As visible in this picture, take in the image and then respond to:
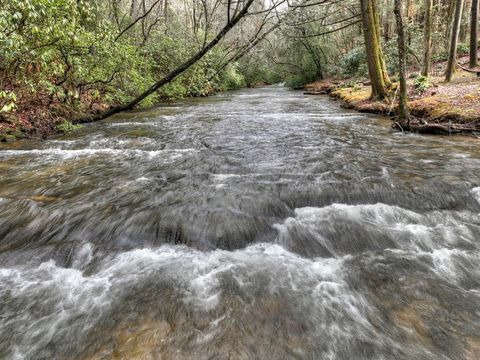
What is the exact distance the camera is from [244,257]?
3.32 metres

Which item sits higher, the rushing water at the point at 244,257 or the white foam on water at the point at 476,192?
the rushing water at the point at 244,257

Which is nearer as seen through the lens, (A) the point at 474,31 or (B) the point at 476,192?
(B) the point at 476,192

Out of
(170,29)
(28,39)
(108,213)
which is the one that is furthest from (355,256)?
(170,29)

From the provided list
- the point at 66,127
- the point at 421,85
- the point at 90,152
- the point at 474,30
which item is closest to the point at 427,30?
the point at 474,30

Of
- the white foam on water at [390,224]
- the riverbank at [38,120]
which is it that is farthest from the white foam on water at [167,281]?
the riverbank at [38,120]

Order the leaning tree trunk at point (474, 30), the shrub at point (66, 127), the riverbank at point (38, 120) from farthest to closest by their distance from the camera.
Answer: the leaning tree trunk at point (474, 30)
the shrub at point (66, 127)
the riverbank at point (38, 120)

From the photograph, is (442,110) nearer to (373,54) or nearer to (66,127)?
(373,54)

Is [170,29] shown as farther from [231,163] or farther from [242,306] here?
[242,306]

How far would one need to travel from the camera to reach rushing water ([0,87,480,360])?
2.31m

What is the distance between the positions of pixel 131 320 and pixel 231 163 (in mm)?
4221

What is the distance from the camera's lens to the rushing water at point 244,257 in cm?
231

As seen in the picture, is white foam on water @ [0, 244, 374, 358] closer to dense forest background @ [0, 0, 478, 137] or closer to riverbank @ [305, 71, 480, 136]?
dense forest background @ [0, 0, 478, 137]

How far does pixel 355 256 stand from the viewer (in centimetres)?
332

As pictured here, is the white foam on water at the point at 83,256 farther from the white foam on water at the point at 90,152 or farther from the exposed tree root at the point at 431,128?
the exposed tree root at the point at 431,128
